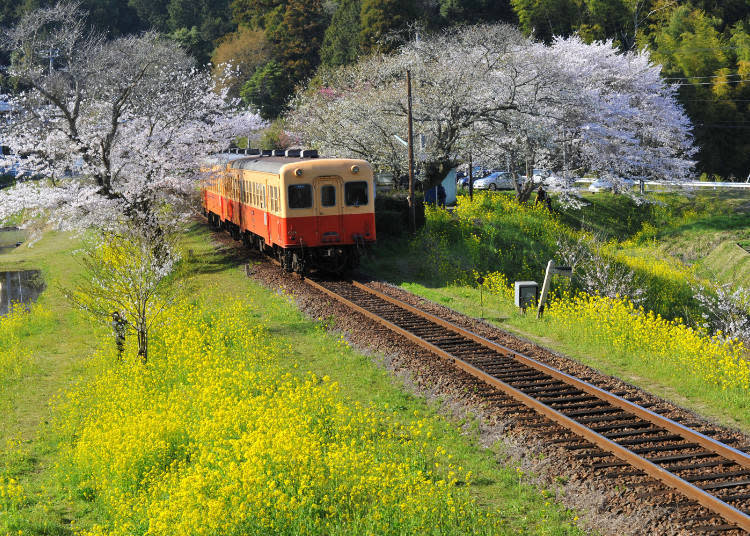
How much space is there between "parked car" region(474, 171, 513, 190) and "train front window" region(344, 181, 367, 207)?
86.8 ft

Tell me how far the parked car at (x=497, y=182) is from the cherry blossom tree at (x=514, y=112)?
600 cm

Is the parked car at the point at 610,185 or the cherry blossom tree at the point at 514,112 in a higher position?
the cherry blossom tree at the point at 514,112

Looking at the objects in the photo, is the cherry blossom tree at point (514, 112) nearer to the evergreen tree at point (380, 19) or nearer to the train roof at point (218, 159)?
the train roof at point (218, 159)

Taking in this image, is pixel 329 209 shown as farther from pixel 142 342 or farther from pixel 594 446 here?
pixel 594 446

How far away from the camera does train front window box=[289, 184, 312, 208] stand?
17125mm

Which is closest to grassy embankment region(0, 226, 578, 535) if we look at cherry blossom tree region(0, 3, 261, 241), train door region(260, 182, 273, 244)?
train door region(260, 182, 273, 244)

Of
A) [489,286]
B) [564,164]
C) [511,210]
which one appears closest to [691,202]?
[564,164]

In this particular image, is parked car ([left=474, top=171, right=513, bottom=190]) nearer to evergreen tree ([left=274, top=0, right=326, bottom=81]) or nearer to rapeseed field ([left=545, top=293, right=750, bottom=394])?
evergreen tree ([left=274, top=0, right=326, bottom=81])

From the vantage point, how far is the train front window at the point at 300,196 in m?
17.1

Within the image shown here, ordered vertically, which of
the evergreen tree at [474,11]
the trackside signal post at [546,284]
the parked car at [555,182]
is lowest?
the trackside signal post at [546,284]

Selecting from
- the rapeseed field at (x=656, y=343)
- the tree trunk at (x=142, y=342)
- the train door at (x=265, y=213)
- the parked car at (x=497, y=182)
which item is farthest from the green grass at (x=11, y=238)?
the rapeseed field at (x=656, y=343)

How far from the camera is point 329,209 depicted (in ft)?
57.5

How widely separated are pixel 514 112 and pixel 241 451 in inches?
807

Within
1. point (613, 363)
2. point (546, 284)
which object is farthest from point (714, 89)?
point (613, 363)
